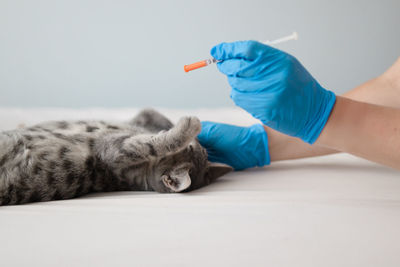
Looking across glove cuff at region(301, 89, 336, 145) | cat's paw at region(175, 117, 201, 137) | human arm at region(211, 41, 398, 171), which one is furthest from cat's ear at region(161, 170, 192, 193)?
glove cuff at region(301, 89, 336, 145)

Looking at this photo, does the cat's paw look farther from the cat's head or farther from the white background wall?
the white background wall

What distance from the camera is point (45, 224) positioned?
0.83 meters

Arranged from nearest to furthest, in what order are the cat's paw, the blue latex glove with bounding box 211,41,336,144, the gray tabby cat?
the blue latex glove with bounding box 211,41,336,144
the gray tabby cat
the cat's paw

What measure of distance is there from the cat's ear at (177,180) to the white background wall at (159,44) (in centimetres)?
190

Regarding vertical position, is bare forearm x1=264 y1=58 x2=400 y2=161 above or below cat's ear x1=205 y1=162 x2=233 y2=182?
above

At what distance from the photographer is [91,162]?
132cm

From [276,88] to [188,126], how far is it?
37 centimetres

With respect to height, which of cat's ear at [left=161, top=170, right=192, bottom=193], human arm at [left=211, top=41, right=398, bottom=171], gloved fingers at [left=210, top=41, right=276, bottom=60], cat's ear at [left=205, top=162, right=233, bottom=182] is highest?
gloved fingers at [left=210, top=41, right=276, bottom=60]

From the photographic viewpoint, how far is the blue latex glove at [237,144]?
5.58 ft

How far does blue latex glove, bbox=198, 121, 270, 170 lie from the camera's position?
170cm

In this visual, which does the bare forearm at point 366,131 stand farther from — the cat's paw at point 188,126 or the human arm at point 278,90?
the cat's paw at point 188,126

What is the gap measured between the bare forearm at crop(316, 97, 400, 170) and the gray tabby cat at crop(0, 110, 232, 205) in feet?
1.61

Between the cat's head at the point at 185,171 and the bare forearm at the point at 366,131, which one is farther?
the cat's head at the point at 185,171

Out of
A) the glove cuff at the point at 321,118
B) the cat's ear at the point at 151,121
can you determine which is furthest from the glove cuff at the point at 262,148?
the glove cuff at the point at 321,118
